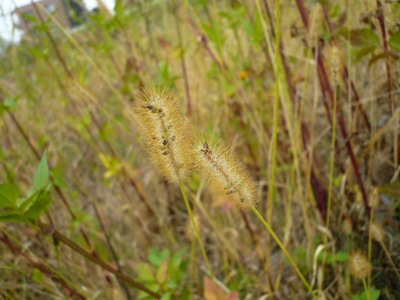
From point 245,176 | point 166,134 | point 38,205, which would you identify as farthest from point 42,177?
point 245,176

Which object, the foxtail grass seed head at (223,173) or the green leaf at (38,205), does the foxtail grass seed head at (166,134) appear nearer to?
the foxtail grass seed head at (223,173)

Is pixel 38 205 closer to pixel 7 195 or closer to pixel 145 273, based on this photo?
pixel 7 195

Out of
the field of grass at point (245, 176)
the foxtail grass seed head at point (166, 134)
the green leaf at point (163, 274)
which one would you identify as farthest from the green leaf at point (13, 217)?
the green leaf at point (163, 274)

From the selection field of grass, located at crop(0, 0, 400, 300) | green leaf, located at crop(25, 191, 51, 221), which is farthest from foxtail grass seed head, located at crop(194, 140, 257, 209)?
green leaf, located at crop(25, 191, 51, 221)

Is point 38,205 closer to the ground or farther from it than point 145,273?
farther from it

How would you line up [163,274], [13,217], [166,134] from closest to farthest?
[166,134] < [13,217] < [163,274]

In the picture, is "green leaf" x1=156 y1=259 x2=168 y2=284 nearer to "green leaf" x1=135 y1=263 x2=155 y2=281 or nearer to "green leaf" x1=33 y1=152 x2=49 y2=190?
"green leaf" x1=135 y1=263 x2=155 y2=281
